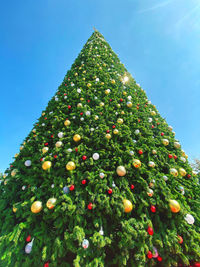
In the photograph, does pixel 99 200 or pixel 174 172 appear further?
pixel 174 172

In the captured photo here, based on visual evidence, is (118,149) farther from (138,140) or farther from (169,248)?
(169,248)

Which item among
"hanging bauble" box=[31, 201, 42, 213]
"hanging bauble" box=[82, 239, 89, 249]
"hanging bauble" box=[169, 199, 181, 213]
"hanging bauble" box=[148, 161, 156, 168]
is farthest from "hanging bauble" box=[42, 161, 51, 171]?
"hanging bauble" box=[169, 199, 181, 213]

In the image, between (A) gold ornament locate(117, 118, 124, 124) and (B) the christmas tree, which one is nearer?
(B) the christmas tree

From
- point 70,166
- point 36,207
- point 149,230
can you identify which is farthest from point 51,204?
point 149,230

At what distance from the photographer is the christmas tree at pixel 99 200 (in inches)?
46.3

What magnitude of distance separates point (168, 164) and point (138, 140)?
24.6 inches

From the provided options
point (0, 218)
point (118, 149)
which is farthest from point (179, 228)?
point (0, 218)

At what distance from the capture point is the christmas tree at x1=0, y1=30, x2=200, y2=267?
3.85 ft

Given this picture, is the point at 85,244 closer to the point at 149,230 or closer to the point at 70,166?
the point at 149,230

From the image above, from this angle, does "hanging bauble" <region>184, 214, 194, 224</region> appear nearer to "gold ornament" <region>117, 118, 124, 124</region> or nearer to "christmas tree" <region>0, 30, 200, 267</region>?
"christmas tree" <region>0, 30, 200, 267</region>

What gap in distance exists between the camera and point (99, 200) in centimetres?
128

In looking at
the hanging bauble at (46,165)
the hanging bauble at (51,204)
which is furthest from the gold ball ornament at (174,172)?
the hanging bauble at (46,165)

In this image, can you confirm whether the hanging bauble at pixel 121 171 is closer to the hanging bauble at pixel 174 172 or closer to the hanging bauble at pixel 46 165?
the hanging bauble at pixel 174 172

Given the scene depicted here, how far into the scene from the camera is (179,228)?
133 cm
